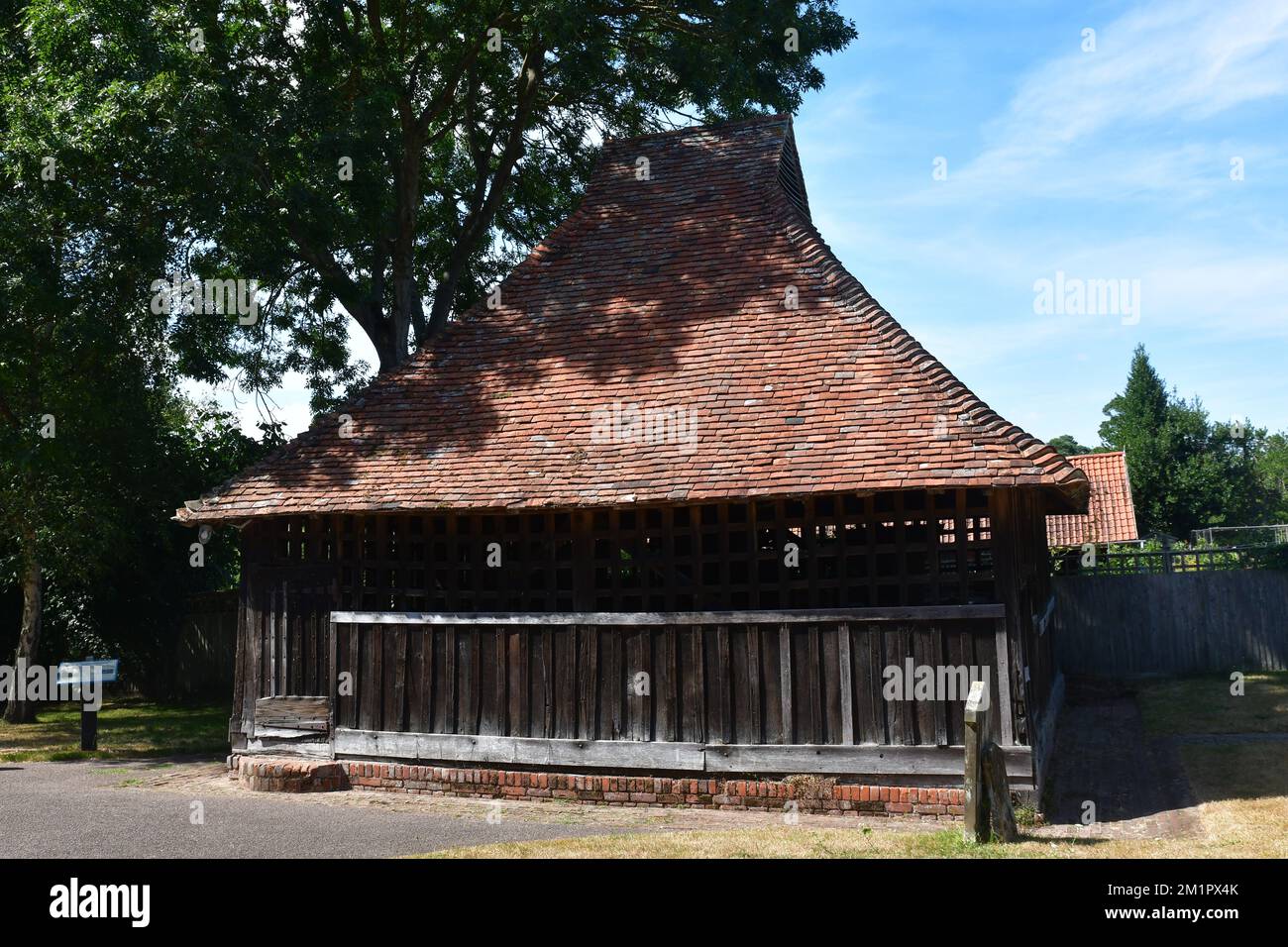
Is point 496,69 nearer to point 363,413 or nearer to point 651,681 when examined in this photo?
point 363,413

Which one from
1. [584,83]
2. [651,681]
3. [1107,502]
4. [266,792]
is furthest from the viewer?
[1107,502]

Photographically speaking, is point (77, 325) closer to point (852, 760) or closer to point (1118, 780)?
point (852, 760)

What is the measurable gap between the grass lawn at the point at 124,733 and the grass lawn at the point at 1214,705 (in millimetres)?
12697

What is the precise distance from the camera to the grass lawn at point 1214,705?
13.7 meters

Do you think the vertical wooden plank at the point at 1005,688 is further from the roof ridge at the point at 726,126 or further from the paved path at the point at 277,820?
the roof ridge at the point at 726,126

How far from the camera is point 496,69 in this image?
1927 centimetres

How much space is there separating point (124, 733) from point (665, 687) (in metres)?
9.84

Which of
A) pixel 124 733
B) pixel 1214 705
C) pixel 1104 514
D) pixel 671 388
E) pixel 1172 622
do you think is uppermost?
pixel 671 388

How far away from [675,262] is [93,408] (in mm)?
9135

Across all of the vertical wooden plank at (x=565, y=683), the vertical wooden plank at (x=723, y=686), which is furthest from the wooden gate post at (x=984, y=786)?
the vertical wooden plank at (x=565, y=683)

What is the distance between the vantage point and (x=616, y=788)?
10438 millimetres

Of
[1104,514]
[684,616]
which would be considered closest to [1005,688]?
[684,616]

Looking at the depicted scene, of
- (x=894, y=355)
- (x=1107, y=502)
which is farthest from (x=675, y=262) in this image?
(x=1107, y=502)

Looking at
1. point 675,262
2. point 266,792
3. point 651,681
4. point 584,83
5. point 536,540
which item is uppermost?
point 584,83
